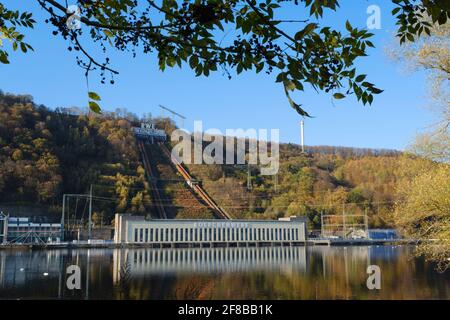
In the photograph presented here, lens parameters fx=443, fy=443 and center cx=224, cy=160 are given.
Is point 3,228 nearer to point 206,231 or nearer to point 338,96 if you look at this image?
point 206,231

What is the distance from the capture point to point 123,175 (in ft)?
324

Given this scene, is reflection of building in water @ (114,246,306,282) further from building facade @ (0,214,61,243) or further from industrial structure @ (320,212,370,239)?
industrial structure @ (320,212,370,239)

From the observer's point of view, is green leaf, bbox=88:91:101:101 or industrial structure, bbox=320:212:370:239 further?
industrial structure, bbox=320:212:370:239

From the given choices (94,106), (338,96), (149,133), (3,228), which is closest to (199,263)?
(3,228)

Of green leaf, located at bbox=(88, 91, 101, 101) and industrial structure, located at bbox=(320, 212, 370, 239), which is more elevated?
green leaf, located at bbox=(88, 91, 101, 101)

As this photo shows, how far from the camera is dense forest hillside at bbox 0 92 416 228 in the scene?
81.9 metres

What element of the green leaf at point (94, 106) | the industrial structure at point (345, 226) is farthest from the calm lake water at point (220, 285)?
the industrial structure at point (345, 226)

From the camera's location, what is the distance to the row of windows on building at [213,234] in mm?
74375

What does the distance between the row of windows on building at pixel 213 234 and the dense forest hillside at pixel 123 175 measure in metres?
11.9

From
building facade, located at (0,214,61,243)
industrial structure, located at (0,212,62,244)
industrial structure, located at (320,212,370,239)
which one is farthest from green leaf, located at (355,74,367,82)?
industrial structure, located at (320,212,370,239)

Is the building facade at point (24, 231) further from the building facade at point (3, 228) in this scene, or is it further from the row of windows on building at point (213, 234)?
the row of windows on building at point (213, 234)

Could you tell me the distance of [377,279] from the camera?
85.4ft

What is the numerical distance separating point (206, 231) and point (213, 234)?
1444 mm

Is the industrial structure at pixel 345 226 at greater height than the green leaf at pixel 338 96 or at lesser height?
lesser
